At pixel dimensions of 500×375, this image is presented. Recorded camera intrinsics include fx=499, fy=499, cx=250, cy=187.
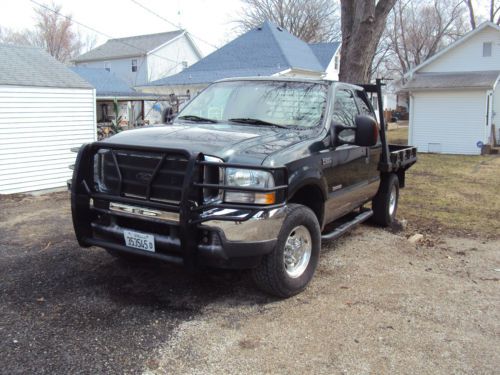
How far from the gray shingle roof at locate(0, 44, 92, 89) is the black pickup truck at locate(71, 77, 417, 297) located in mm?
7298

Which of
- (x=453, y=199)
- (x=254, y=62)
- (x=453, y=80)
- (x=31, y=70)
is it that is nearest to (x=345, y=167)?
(x=453, y=199)

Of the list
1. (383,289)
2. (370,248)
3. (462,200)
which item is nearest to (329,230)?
(370,248)

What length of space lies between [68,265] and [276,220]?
2507 millimetres

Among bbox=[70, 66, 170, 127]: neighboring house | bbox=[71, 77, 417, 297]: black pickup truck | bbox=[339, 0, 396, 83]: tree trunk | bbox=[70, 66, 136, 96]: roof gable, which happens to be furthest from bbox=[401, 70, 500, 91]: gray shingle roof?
bbox=[70, 66, 136, 96]: roof gable

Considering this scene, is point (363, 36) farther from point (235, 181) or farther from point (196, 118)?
point (235, 181)

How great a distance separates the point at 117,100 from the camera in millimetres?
29094

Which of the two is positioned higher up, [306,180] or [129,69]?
[129,69]

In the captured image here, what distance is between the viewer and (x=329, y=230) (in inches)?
227

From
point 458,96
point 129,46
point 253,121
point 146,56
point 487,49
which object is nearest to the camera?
point 253,121

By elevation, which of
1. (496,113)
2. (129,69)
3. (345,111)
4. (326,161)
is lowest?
(326,161)

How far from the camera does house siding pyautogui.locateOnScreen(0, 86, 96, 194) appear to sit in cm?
1100

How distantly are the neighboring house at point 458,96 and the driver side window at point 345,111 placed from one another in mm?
16080

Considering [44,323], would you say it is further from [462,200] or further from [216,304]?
[462,200]

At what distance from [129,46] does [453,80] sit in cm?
2882
